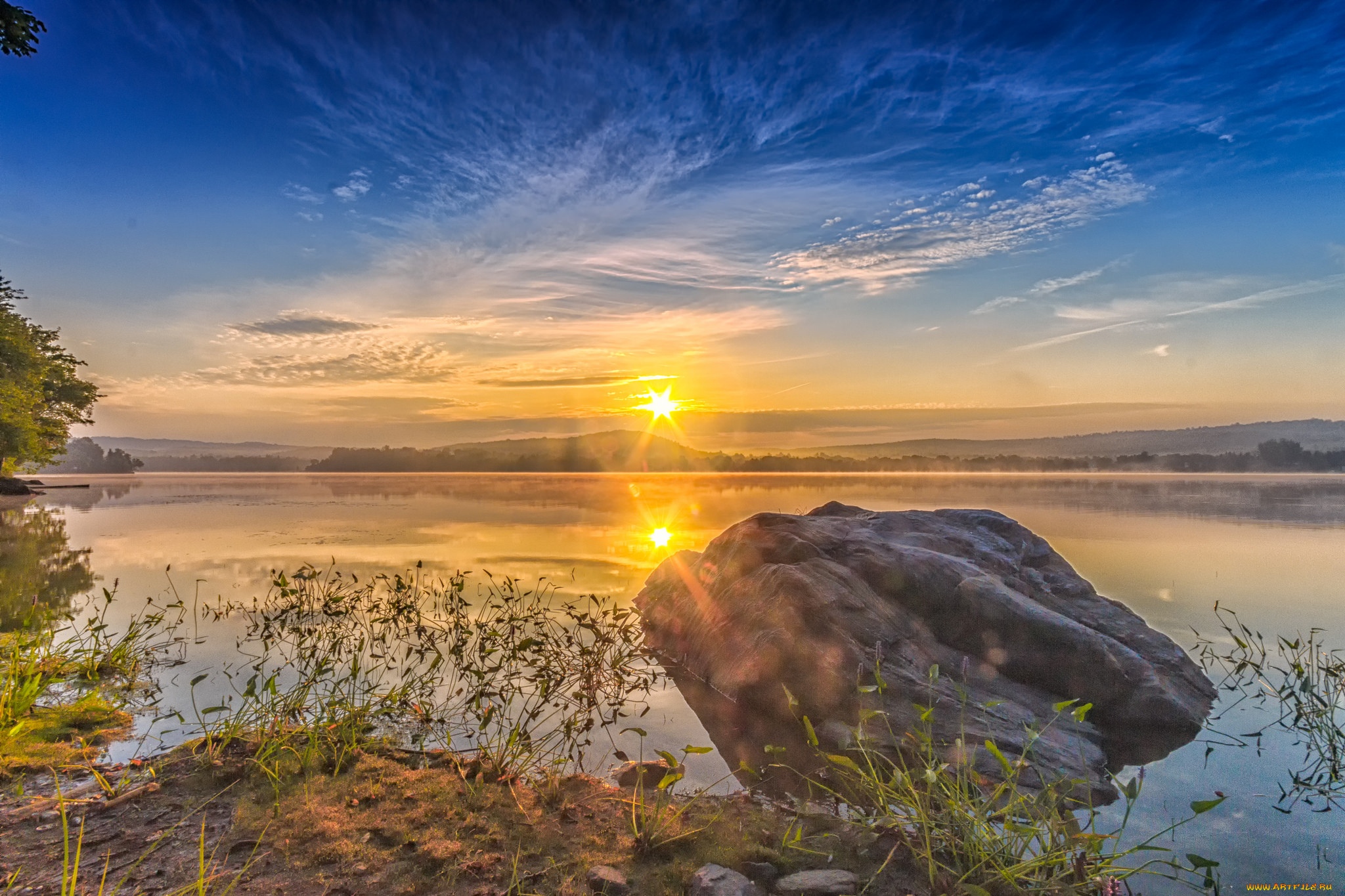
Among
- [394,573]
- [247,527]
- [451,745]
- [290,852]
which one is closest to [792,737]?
[451,745]

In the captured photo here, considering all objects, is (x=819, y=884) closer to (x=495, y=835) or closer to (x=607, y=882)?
(x=607, y=882)

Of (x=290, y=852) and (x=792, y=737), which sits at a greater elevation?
(x=290, y=852)

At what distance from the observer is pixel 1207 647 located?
29.8ft

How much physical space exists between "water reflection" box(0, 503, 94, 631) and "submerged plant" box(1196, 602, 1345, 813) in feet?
38.7

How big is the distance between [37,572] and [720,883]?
17.2 meters

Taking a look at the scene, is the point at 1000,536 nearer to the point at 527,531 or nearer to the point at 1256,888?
the point at 1256,888

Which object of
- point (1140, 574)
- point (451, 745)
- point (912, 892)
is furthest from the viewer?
point (1140, 574)

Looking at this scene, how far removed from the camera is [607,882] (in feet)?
11.9

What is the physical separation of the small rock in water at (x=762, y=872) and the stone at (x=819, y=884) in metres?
0.07

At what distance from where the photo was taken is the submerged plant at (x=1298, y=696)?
5.45m

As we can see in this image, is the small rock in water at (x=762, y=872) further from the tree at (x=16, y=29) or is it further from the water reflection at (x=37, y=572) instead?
the tree at (x=16, y=29)

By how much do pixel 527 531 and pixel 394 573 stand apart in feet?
30.7

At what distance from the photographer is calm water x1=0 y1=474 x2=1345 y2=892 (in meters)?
5.12

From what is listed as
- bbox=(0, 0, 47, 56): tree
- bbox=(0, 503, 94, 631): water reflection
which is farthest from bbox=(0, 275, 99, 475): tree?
bbox=(0, 0, 47, 56): tree
